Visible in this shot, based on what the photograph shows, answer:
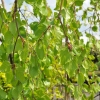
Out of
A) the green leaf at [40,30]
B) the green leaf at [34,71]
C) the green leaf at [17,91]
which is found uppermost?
the green leaf at [40,30]

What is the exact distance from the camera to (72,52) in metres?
0.95

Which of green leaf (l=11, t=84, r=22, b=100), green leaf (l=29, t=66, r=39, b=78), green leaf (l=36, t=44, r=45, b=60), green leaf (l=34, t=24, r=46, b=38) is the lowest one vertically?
green leaf (l=11, t=84, r=22, b=100)

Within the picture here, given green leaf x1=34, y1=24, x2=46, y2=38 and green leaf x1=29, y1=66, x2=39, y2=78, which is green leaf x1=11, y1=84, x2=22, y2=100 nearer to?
green leaf x1=29, y1=66, x2=39, y2=78

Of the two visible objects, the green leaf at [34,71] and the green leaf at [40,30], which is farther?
the green leaf at [34,71]

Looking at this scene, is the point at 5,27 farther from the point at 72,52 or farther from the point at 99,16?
the point at 99,16

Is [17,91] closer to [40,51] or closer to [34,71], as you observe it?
[34,71]

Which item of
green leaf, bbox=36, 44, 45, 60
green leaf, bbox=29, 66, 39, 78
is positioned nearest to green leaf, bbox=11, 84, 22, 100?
green leaf, bbox=29, 66, 39, 78

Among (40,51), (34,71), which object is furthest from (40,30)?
(34,71)

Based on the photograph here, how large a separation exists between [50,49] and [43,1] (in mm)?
623

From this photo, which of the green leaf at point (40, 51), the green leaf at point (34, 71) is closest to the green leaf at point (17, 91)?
the green leaf at point (34, 71)

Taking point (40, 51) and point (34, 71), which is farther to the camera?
point (34, 71)

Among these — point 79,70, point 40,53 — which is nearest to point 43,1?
point 40,53

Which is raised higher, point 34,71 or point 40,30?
point 40,30

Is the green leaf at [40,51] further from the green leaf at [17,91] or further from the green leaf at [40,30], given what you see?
the green leaf at [17,91]
